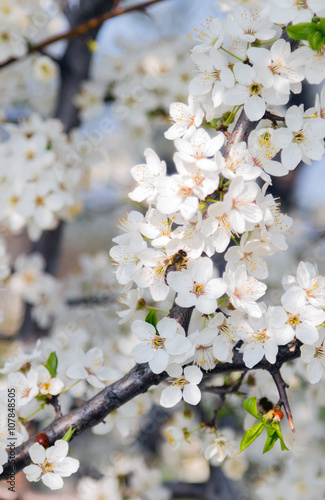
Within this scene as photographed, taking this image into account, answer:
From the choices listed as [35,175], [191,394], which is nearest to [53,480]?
[191,394]

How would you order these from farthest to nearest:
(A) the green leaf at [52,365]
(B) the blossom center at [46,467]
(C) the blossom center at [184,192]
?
(A) the green leaf at [52,365] < (B) the blossom center at [46,467] < (C) the blossom center at [184,192]

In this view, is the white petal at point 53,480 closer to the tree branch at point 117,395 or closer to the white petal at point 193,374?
the tree branch at point 117,395

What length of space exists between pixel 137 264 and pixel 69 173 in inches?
37.9

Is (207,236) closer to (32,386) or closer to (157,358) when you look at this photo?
(157,358)

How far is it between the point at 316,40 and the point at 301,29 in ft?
0.11

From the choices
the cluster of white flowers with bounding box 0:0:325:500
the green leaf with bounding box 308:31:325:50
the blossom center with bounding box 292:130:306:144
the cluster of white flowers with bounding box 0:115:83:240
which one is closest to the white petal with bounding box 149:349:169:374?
the cluster of white flowers with bounding box 0:0:325:500

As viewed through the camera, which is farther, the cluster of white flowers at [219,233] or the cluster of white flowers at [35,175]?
the cluster of white flowers at [35,175]

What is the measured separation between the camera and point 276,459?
2.39m

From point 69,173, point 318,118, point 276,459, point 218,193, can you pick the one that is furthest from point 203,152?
point 276,459

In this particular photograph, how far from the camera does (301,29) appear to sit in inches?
31.3

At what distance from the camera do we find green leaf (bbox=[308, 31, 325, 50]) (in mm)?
787

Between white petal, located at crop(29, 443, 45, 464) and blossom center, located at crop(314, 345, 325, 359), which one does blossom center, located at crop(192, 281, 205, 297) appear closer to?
Result: blossom center, located at crop(314, 345, 325, 359)

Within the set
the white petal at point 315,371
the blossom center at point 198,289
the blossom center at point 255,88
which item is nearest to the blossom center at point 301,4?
the blossom center at point 255,88

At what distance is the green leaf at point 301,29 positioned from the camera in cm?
79
